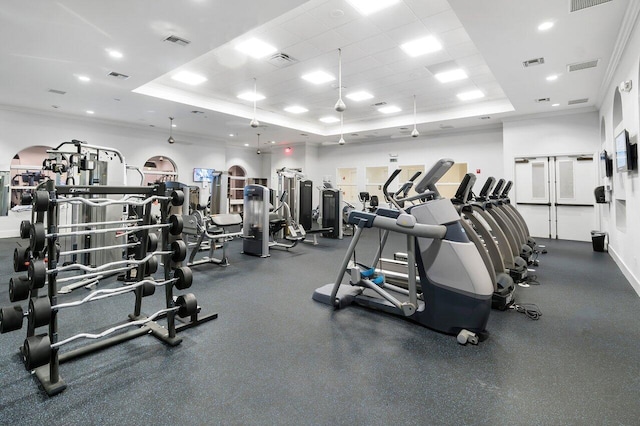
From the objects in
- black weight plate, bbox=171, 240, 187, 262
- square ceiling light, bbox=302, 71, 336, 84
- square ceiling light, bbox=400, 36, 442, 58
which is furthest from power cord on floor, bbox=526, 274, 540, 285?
square ceiling light, bbox=302, 71, 336, 84

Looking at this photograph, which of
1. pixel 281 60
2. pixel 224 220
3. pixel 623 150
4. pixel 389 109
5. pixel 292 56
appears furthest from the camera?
pixel 389 109

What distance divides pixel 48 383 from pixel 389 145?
1109cm

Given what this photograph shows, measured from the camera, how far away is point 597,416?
1698 mm

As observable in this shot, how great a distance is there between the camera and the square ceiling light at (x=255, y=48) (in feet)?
16.3

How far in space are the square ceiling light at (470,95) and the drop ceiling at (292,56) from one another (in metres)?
0.15

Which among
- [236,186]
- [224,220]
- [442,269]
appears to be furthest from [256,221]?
[236,186]

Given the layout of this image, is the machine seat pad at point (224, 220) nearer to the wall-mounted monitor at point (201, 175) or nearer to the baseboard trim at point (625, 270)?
the baseboard trim at point (625, 270)

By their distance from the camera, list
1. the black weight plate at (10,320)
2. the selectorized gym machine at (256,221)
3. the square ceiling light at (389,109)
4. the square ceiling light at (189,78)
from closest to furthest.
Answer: the black weight plate at (10,320), the selectorized gym machine at (256,221), the square ceiling light at (189,78), the square ceiling light at (389,109)

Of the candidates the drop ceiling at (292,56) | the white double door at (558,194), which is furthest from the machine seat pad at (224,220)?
the white double door at (558,194)

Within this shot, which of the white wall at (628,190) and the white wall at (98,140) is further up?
the white wall at (98,140)

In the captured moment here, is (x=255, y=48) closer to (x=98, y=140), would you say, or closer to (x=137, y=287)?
(x=137, y=287)

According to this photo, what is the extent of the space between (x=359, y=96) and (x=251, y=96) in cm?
269

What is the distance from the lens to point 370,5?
3.99 meters

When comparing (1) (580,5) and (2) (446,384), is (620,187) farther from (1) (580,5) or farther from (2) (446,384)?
(2) (446,384)
